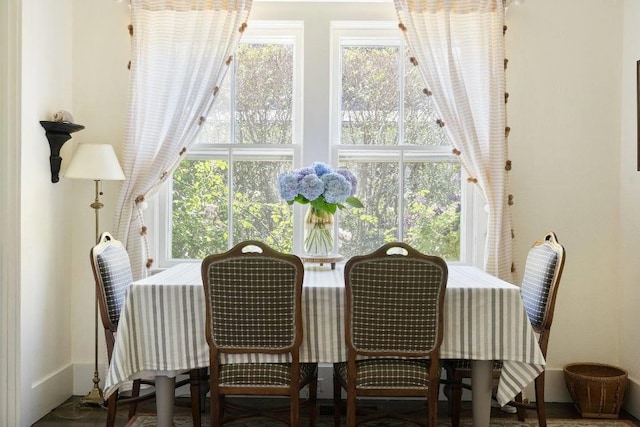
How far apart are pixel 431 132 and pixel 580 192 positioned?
3.20ft

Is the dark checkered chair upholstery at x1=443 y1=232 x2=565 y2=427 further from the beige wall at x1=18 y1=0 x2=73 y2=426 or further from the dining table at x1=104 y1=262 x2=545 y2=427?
the beige wall at x1=18 y1=0 x2=73 y2=426

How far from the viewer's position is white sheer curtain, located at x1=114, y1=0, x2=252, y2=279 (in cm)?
353

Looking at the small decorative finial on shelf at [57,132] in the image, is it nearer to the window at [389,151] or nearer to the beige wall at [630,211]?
the window at [389,151]

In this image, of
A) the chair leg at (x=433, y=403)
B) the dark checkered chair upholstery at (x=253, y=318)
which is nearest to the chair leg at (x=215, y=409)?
the dark checkered chair upholstery at (x=253, y=318)

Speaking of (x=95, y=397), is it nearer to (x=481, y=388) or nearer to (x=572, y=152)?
(x=481, y=388)

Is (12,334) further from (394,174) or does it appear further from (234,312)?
(394,174)

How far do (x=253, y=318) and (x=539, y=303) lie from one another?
142 centimetres

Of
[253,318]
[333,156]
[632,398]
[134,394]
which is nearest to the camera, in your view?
[253,318]

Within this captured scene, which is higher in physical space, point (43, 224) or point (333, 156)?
point (333, 156)

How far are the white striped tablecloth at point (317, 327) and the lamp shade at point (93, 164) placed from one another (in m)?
0.94

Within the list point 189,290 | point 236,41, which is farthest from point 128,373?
point 236,41

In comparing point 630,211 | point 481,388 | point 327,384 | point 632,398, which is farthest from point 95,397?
point 630,211

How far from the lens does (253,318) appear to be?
8.05 ft

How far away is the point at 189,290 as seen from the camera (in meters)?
2.60
